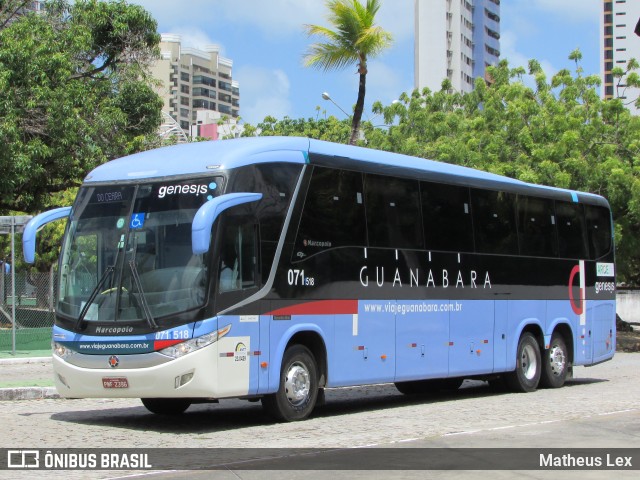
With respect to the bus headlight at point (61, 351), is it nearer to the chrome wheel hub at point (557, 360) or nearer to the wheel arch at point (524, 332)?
the wheel arch at point (524, 332)

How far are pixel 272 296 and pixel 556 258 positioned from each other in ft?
27.0

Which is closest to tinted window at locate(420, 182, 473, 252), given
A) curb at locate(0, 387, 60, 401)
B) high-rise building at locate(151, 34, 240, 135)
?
curb at locate(0, 387, 60, 401)

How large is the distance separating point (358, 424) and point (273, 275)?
2242 mm

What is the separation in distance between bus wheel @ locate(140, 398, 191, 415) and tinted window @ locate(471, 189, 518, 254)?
5.83 meters

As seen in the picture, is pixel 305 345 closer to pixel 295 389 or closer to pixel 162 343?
pixel 295 389

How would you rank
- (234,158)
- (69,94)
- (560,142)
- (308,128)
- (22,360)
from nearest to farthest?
1. (234,158)
2. (22,360)
3. (69,94)
4. (560,142)
5. (308,128)

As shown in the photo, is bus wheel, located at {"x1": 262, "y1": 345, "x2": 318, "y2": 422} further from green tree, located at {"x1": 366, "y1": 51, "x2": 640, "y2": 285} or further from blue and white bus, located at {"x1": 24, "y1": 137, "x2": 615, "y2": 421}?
green tree, located at {"x1": 366, "y1": 51, "x2": 640, "y2": 285}

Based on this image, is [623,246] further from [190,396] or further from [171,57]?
[171,57]

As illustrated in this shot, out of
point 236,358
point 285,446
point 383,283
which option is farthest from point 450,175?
point 285,446

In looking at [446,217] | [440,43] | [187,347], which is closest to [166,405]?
[187,347]

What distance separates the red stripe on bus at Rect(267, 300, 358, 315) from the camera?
13180 mm

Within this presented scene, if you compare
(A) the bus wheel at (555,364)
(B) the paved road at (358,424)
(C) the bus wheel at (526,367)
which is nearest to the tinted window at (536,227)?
(C) the bus wheel at (526,367)

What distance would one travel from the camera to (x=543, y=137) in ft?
116

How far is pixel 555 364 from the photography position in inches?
758
